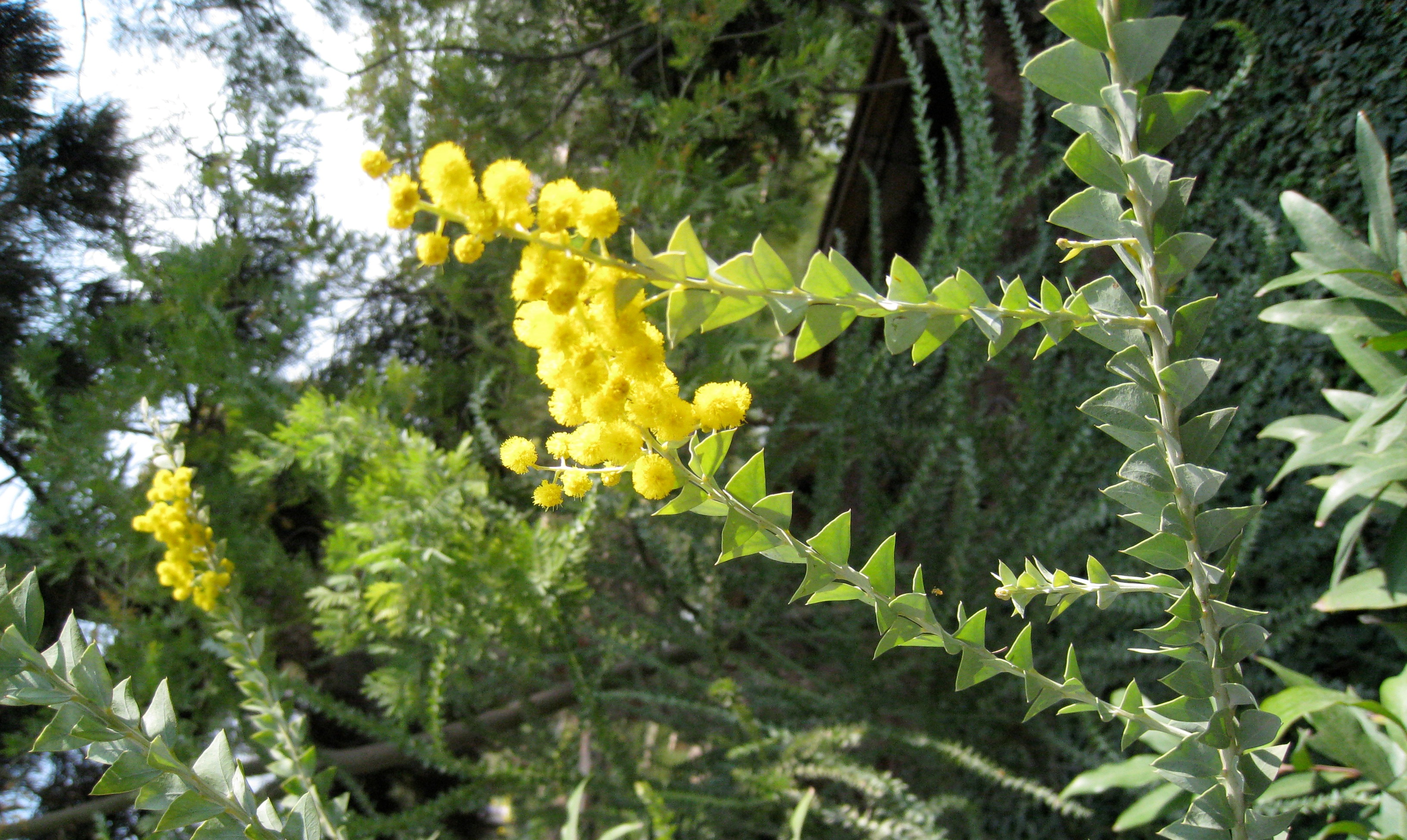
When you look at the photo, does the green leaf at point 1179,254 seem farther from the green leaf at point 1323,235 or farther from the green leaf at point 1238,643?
the green leaf at point 1323,235

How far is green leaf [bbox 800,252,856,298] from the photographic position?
34 centimetres

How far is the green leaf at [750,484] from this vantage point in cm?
37

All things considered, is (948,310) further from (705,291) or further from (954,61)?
(954,61)

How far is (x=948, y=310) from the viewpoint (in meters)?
0.35

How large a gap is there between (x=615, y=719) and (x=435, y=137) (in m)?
1.07

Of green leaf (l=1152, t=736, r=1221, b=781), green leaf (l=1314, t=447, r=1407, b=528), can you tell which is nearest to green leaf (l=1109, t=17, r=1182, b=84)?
green leaf (l=1152, t=736, r=1221, b=781)

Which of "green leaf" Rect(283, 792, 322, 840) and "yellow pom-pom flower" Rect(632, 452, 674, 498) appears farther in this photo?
"green leaf" Rect(283, 792, 322, 840)

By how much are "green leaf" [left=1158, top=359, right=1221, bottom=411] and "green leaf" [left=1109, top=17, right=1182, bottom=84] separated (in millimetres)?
123

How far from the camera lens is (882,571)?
395 mm

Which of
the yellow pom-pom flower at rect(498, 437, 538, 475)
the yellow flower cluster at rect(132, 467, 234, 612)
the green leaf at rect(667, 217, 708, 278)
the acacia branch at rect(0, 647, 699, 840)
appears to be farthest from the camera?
the acacia branch at rect(0, 647, 699, 840)

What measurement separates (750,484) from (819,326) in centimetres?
9

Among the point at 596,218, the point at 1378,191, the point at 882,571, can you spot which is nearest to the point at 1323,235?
the point at 1378,191

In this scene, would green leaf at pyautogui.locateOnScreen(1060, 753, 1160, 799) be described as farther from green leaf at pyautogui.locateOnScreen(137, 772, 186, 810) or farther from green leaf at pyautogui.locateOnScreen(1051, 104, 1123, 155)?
green leaf at pyautogui.locateOnScreen(137, 772, 186, 810)

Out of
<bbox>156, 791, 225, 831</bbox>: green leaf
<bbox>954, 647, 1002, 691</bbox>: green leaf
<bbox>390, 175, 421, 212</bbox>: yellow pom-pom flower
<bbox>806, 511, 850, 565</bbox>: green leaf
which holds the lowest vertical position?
<bbox>156, 791, 225, 831</bbox>: green leaf
